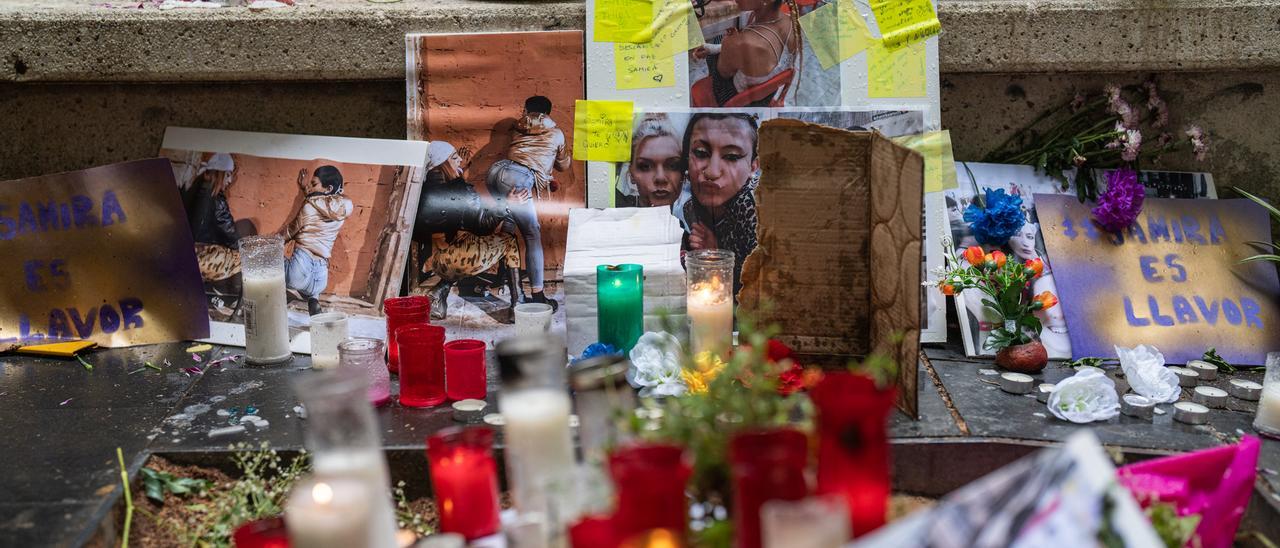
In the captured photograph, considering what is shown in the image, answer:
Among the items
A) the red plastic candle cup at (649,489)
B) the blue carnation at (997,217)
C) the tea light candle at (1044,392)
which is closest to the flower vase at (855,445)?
the red plastic candle cup at (649,489)

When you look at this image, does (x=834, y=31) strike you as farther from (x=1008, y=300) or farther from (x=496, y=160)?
(x=496, y=160)

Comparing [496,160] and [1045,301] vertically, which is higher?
[496,160]

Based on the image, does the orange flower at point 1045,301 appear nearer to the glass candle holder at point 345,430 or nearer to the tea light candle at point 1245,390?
the tea light candle at point 1245,390

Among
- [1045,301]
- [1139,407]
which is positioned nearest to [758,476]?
[1139,407]

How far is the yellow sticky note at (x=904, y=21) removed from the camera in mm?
2475

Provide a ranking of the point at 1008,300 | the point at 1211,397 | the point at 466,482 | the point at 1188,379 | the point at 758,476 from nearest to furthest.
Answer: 1. the point at 758,476
2. the point at 466,482
3. the point at 1211,397
4. the point at 1188,379
5. the point at 1008,300

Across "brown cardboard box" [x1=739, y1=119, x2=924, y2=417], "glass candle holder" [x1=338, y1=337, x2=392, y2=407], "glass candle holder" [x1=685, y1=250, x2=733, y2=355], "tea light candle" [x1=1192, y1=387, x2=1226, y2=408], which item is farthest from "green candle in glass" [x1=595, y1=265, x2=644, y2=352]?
"tea light candle" [x1=1192, y1=387, x2=1226, y2=408]

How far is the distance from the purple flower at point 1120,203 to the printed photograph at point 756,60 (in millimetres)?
743

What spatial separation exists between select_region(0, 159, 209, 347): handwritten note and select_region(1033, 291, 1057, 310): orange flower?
213 cm

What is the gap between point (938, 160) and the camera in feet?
8.12

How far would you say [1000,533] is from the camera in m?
0.92

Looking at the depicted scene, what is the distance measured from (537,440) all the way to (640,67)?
1.53 m

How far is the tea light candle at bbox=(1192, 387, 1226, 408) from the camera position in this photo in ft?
6.46

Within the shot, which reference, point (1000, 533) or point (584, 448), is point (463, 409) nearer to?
point (584, 448)
